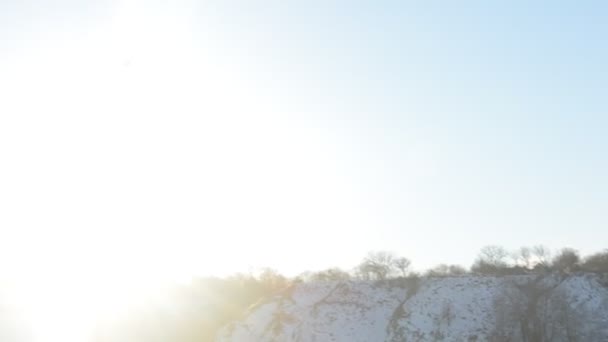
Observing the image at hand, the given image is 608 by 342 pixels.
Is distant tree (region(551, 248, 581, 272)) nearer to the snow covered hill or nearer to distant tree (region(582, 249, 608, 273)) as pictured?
distant tree (region(582, 249, 608, 273))

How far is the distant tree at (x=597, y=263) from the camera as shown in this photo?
207 feet

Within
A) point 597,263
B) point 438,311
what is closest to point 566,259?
point 597,263

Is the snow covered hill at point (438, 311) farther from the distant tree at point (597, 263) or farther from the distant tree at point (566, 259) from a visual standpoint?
the distant tree at point (566, 259)

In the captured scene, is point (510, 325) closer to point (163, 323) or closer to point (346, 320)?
point (346, 320)

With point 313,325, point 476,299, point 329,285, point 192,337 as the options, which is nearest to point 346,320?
point 313,325

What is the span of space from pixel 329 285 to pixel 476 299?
1606 centimetres

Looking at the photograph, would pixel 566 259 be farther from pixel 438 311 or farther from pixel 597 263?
pixel 438 311

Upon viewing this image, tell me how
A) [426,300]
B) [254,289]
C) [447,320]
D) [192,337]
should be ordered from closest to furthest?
[447,320]
[426,300]
[192,337]
[254,289]

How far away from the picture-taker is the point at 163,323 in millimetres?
70562

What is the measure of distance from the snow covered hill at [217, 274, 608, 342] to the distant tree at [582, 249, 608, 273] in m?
5.69

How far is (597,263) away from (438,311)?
74.3ft

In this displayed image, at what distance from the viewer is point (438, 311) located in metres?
58.4

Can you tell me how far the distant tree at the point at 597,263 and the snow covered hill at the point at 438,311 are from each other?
5.69 metres

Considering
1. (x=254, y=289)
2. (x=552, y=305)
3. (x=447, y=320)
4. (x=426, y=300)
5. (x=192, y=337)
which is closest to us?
(x=552, y=305)
